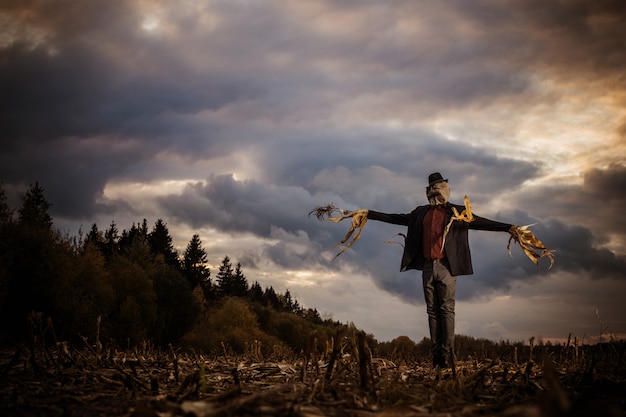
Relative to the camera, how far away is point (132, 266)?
59.4 m

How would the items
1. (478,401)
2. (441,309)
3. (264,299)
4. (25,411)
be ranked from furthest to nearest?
(264,299) < (441,309) < (478,401) < (25,411)

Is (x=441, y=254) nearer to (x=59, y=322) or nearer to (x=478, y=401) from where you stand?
(x=478, y=401)

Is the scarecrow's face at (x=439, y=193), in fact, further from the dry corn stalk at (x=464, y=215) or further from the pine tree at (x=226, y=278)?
the pine tree at (x=226, y=278)

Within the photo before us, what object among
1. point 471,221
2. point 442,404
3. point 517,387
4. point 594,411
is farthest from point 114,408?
point 471,221

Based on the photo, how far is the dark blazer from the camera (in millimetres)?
9279

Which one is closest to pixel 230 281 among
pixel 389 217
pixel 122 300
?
pixel 122 300

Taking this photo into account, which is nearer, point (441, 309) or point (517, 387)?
point (517, 387)

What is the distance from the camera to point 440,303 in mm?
9188

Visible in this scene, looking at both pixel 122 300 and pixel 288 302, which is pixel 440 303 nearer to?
pixel 122 300

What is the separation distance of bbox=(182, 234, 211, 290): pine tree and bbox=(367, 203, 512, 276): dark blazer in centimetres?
9633

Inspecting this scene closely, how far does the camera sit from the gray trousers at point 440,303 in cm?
897

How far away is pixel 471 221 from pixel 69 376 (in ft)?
24.9

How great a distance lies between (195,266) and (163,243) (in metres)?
8.71

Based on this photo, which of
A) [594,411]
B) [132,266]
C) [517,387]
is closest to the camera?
[594,411]
